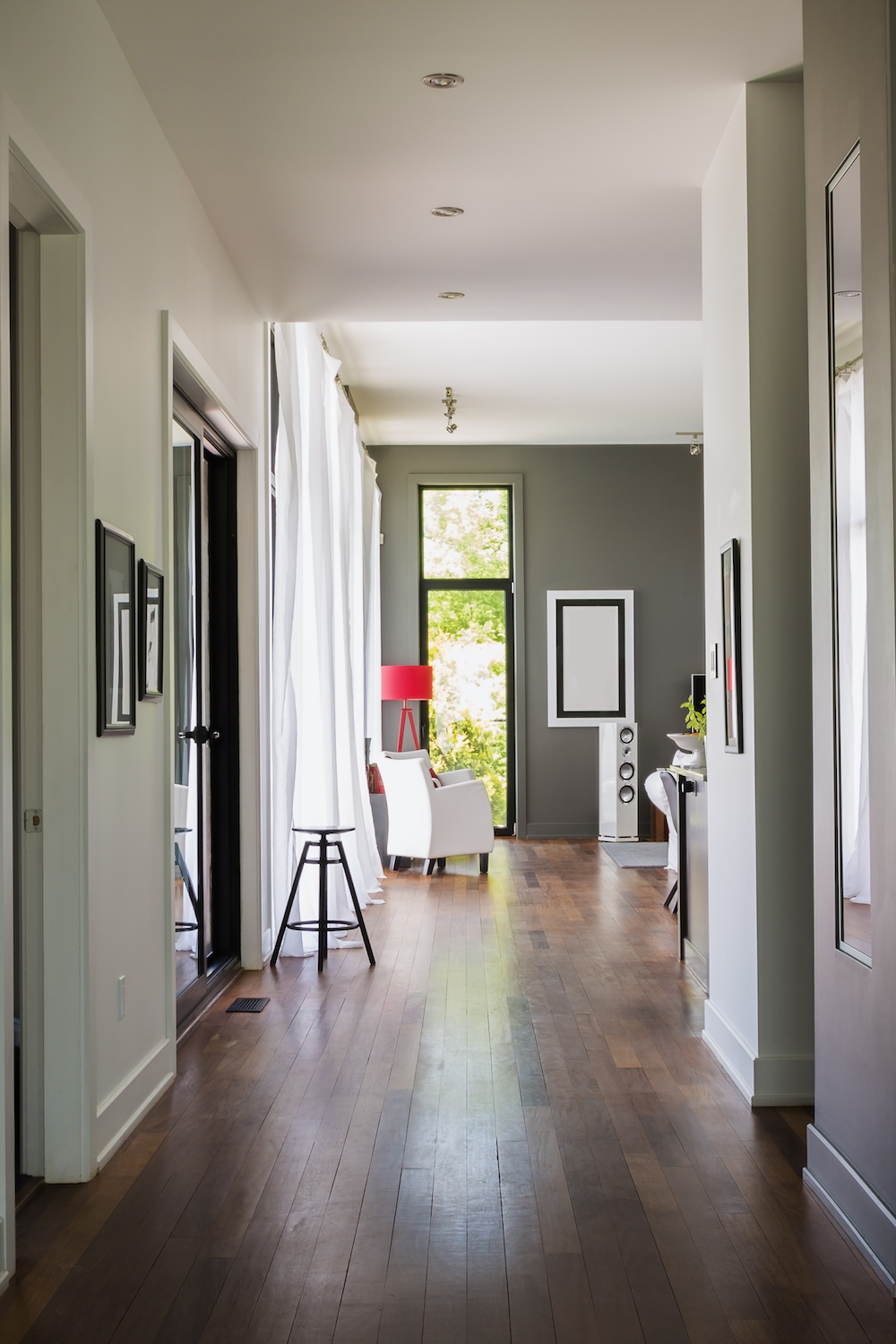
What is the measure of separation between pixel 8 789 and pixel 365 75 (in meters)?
2.34

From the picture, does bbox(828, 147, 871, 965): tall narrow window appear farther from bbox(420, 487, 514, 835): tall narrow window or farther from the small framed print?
bbox(420, 487, 514, 835): tall narrow window

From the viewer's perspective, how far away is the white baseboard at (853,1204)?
94.3 inches

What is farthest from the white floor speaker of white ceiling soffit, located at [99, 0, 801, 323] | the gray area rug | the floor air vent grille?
the floor air vent grille

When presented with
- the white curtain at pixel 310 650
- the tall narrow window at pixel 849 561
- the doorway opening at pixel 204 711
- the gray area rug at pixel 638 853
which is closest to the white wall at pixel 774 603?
the tall narrow window at pixel 849 561

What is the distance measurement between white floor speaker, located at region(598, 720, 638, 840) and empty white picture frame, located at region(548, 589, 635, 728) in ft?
1.27

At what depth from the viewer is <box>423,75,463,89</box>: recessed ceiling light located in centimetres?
349

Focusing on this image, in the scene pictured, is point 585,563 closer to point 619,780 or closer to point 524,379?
point 619,780

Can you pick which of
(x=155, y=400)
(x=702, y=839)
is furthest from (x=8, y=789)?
(x=702, y=839)

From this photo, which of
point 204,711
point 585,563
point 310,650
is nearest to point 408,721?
point 585,563

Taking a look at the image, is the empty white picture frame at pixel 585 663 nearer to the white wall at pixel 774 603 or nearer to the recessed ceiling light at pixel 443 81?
the white wall at pixel 774 603

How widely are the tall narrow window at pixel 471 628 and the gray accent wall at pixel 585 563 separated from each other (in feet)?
0.69

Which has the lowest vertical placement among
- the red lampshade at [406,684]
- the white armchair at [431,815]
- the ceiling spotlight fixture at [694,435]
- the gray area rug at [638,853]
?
the gray area rug at [638,853]

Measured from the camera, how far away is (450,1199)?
2.83m

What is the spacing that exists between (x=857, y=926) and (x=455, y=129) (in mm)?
2745
